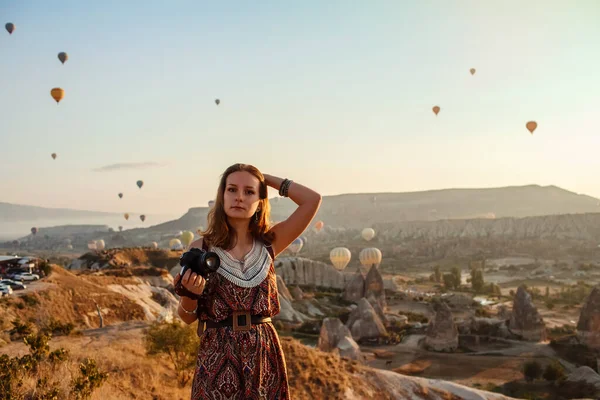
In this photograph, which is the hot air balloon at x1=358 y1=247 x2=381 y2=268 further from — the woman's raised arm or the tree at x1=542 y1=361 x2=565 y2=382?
the woman's raised arm

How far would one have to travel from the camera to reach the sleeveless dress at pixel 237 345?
9.43ft

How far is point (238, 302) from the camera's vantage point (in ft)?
9.54

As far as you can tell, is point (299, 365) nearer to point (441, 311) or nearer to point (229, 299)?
point (229, 299)

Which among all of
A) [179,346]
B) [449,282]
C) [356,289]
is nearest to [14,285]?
[179,346]

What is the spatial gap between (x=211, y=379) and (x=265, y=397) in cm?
30

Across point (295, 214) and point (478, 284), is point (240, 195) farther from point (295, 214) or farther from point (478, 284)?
point (478, 284)

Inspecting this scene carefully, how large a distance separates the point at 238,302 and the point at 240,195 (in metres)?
0.58

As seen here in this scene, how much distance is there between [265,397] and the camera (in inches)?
115

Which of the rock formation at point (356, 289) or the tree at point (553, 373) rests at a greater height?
the rock formation at point (356, 289)

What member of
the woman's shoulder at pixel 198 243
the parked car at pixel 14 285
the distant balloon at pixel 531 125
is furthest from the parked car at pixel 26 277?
the distant balloon at pixel 531 125

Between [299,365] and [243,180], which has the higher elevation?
[243,180]

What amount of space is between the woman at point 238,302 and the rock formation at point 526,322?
31132 millimetres

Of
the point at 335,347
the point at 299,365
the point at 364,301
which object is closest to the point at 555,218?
the point at 364,301

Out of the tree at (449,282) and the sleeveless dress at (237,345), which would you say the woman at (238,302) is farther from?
the tree at (449,282)
